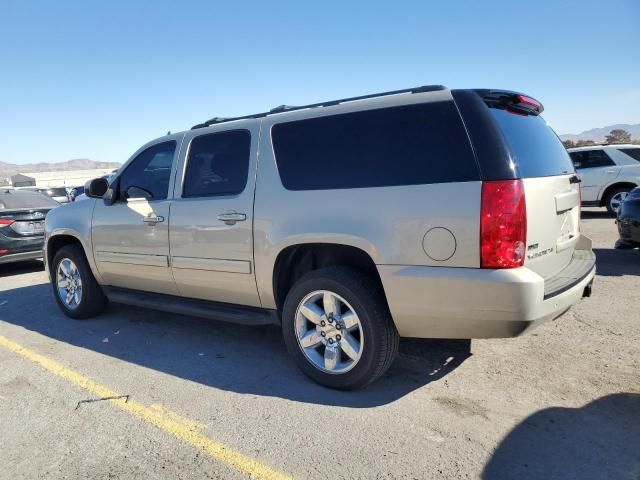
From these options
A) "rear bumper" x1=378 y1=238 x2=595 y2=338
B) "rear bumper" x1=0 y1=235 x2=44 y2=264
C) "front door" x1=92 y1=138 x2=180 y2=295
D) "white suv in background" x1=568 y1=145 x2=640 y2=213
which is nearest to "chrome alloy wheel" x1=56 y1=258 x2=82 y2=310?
"front door" x1=92 y1=138 x2=180 y2=295

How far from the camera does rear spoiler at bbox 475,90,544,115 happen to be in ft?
9.92

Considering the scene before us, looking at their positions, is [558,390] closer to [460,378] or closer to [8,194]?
[460,378]

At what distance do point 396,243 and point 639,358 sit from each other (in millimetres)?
2217

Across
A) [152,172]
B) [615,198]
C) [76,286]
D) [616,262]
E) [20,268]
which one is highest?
[152,172]

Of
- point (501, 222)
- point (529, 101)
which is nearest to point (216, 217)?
point (501, 222)

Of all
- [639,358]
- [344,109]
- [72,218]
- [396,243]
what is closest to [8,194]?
[72,218]

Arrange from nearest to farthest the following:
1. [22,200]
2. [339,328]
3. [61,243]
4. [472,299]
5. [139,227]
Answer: [472,299] → [339,328] → [139,227] → [61,243] → [22,200]

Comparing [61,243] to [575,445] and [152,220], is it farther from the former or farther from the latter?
[575,445]

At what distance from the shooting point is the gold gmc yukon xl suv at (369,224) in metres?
2.78

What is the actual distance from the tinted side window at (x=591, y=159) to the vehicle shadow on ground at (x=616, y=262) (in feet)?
15.6

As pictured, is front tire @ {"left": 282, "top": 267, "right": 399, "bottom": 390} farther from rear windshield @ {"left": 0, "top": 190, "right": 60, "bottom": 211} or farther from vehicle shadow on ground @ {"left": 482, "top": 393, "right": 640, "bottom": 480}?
rear windshield @ {"left": 0, "top": 190, "right": 60, "bottom": 211}

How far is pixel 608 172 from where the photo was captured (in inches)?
458

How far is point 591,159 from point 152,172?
11.2m

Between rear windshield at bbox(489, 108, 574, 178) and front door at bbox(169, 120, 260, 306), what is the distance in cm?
189
